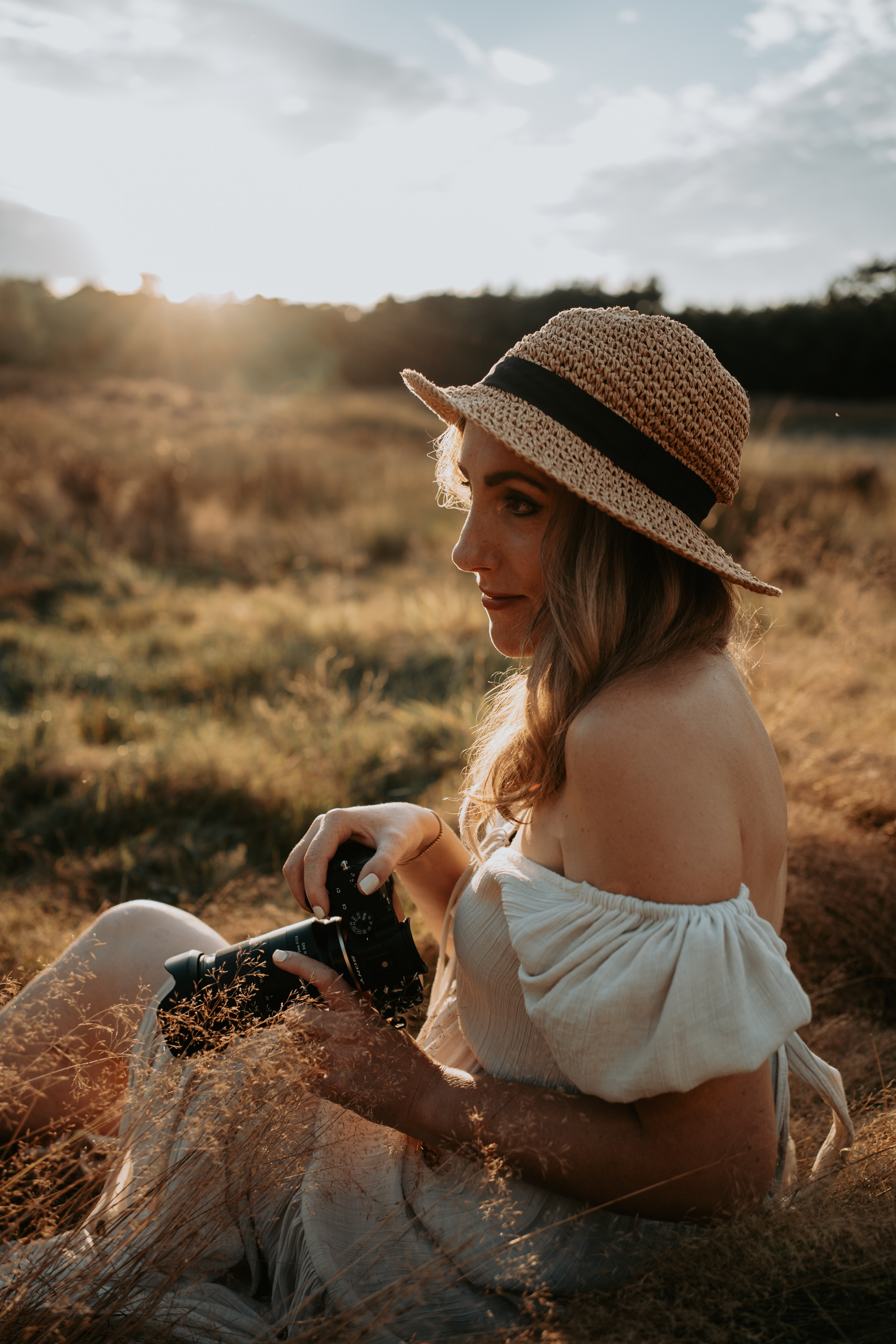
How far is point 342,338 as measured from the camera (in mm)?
29828

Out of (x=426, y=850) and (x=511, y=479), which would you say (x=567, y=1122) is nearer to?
(x=426, y=850)

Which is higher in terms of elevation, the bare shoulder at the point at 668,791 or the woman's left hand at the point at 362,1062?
the bare shoulder at the point at 668,791

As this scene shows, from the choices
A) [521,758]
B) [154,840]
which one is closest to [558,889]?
[521,758]

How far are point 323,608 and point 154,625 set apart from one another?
1224 mm

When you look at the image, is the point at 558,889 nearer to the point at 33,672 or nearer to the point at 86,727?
the point at 86,727

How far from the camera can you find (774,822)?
1.26 metres

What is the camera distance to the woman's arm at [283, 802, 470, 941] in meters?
1.49

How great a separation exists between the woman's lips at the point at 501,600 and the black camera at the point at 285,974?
1.89ft

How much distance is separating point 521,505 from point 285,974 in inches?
34.5

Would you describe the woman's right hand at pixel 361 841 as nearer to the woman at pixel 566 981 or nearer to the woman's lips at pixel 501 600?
the woman at pixel 566 981

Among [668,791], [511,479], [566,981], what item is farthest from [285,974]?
[511,479]

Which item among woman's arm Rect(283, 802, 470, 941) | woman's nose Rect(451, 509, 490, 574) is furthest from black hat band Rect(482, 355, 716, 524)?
woman's arm Rect(283, 802, 470, 941)

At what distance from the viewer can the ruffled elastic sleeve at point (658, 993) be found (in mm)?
1073

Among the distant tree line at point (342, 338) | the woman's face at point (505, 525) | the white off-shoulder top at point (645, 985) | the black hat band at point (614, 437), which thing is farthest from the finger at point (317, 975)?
the distant tree line at point (342, 338)
